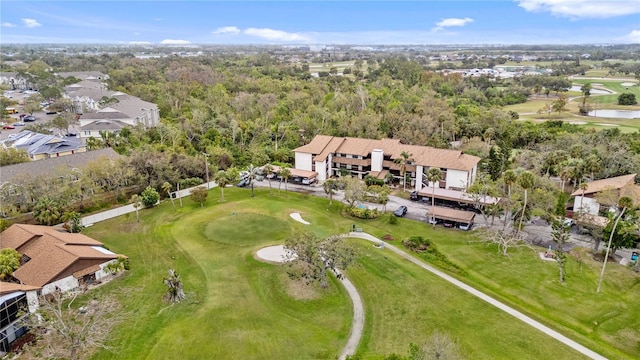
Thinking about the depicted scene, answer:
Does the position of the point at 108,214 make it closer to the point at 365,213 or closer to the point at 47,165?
the point at 47,165

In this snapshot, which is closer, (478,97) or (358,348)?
(358,348)

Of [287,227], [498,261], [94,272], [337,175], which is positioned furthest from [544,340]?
[337,175]

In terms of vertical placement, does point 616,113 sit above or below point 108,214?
above

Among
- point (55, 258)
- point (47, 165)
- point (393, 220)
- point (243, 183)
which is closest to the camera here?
point (55, 258)

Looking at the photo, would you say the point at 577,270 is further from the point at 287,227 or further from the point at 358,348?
the point at 287,227

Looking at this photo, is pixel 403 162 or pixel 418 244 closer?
pixel 418 244

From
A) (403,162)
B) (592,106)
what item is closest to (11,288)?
(403,162)
